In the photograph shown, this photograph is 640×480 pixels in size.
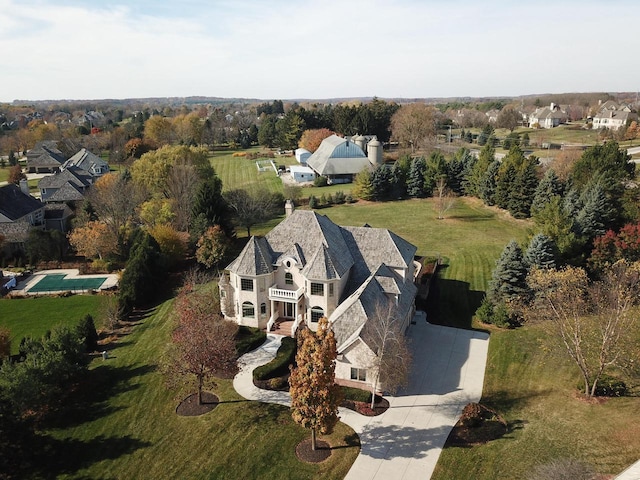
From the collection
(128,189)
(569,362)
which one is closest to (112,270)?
(128,189)

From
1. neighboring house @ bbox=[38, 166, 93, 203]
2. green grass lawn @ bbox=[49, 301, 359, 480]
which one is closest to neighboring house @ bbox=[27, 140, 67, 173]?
neighboring house @ bbox=[38, 166, 93, 203]

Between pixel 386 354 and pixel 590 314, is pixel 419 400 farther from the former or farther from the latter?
pixel 590 314

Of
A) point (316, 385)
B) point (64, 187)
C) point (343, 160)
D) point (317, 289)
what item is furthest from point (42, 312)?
point (343, 160)

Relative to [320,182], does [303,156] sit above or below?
above

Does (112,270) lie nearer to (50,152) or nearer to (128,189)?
(128,189)

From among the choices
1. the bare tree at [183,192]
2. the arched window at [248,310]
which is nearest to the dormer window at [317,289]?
the arched window at [248,310]
